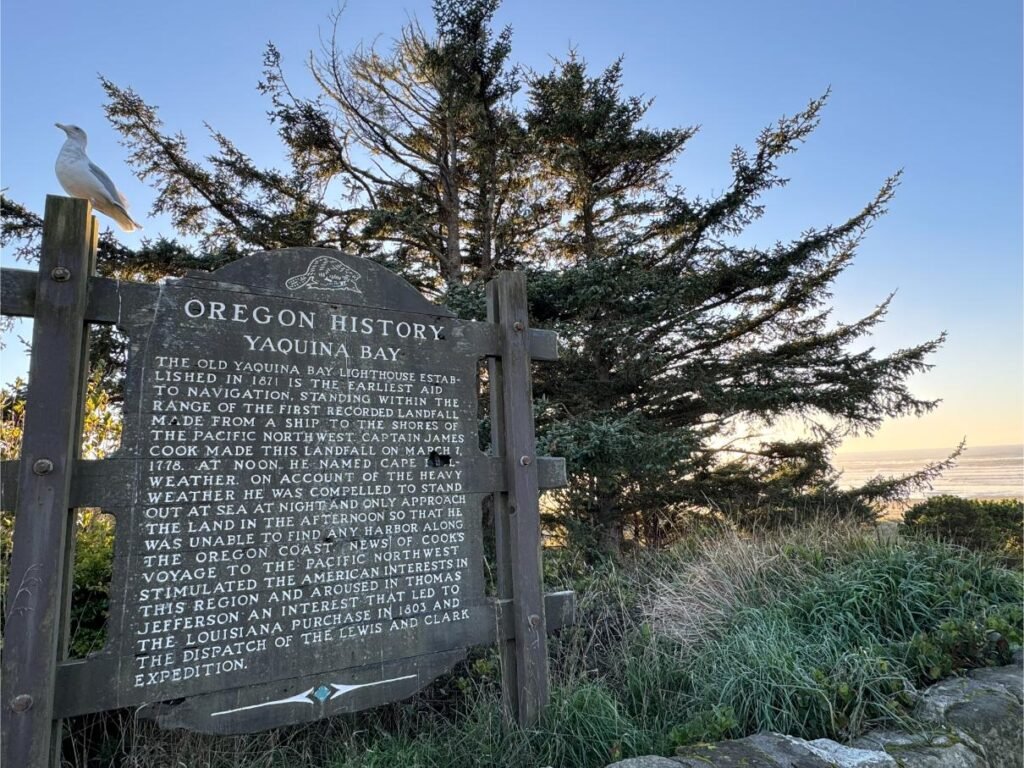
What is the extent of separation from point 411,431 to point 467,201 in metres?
9.02

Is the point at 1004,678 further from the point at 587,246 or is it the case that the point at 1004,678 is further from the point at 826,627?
the point at 587,246

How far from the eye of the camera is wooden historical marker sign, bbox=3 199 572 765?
8.03 ft

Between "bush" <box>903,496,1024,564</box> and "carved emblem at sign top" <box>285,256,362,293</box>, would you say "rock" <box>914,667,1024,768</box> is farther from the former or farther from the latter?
"bush" <box>903,496,1024,564</box>

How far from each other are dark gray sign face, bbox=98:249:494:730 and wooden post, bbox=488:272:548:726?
186 mm

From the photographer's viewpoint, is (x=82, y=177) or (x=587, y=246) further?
(x=587, y=246)

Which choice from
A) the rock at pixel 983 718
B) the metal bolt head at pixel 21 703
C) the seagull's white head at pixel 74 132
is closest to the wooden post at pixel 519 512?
the rock at pixel 983 718

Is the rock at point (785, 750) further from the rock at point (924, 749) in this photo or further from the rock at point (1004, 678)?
the rock at point (1004, 678)

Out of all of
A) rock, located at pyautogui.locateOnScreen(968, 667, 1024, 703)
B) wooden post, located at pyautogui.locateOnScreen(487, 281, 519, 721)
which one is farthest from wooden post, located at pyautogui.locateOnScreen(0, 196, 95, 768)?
rock, located at pyautogui.locateOnScreen(968, 667, 1024, 703)

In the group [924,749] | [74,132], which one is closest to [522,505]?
[924,749]

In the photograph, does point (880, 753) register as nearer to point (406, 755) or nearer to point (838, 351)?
point (406, 755)

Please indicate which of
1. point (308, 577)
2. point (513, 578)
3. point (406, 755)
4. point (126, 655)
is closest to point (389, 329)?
point (308, 577)

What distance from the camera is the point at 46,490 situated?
7.71 feet

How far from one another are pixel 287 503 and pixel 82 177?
6.06ft

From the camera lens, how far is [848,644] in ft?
11.9
